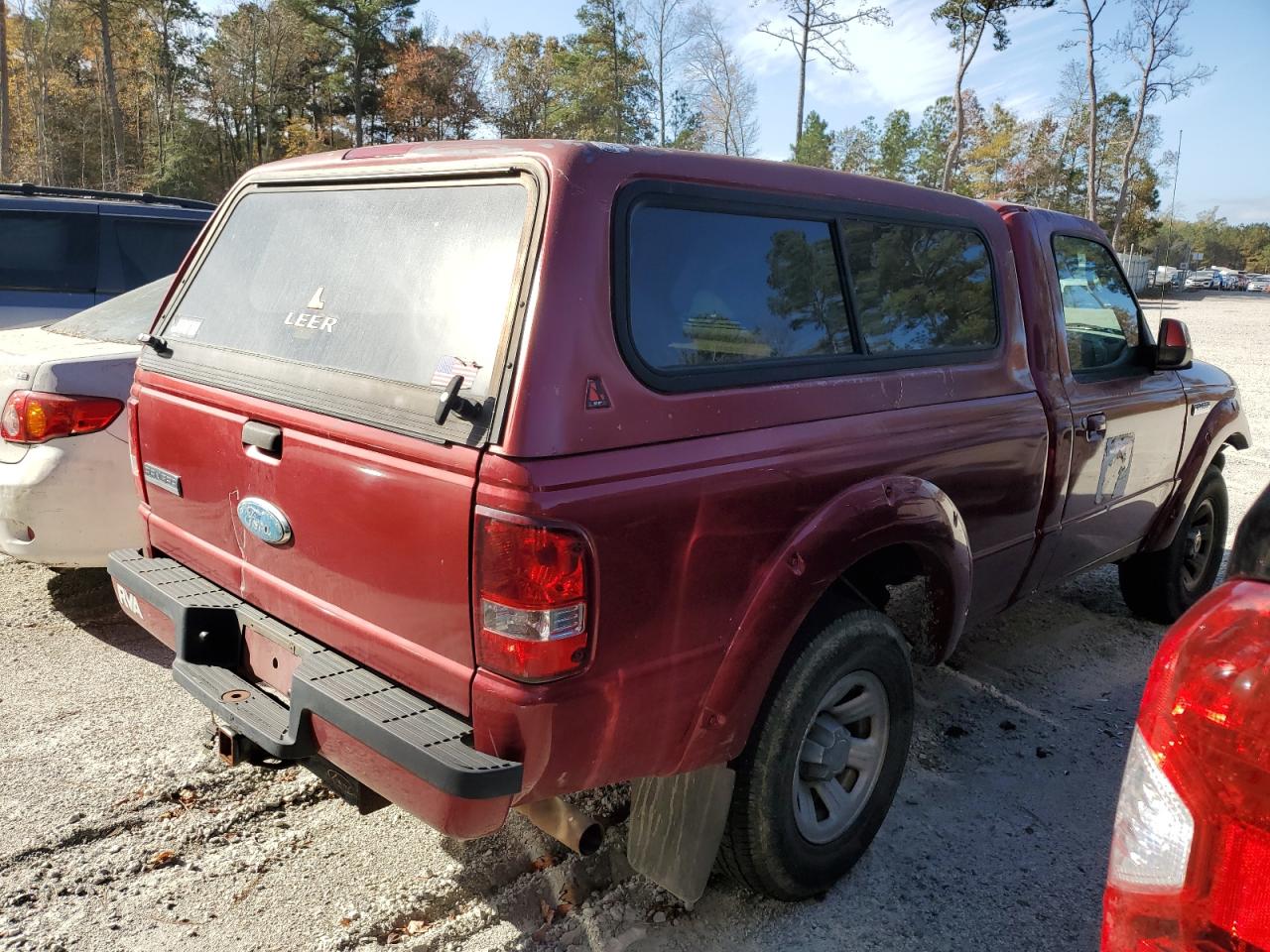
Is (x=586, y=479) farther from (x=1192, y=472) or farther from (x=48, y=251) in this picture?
(x=48, y=251)

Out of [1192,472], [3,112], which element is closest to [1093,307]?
[1192,472]

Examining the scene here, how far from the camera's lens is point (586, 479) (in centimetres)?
199

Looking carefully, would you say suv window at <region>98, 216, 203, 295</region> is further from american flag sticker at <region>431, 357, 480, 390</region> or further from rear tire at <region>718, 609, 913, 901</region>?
rear tire at <region>718, 609, 913, 901</region>

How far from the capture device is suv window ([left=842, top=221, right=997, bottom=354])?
114 inches

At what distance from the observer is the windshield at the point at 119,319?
15.2 feet

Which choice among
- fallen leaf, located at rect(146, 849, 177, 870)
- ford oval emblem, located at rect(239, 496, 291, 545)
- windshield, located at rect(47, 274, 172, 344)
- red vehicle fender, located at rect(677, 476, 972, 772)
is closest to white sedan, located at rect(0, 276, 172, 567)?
windshield, located at rect(47, 274, 172, 344)

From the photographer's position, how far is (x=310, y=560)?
7.92ft

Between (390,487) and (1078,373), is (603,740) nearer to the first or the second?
(390,487)

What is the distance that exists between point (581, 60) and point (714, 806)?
52835mm

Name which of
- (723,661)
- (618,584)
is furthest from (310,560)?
(723,661)

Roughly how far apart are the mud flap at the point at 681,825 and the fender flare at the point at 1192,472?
319cm

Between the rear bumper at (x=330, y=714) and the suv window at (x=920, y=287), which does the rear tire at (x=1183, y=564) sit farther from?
the rear bumper at (x=330, y=714)

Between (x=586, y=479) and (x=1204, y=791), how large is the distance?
3.94 feet

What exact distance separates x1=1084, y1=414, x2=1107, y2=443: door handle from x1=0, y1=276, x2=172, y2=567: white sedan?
400cm
